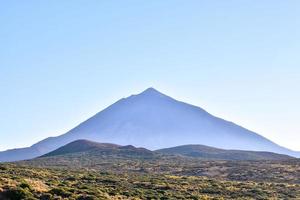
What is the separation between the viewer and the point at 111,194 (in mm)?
38406

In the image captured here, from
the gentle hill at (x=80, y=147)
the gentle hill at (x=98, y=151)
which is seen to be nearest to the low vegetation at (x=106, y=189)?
the gentle hill at (x=98, y=151)

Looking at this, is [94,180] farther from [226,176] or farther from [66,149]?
[66,149]

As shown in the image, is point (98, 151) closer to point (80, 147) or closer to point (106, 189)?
point (80, 147)

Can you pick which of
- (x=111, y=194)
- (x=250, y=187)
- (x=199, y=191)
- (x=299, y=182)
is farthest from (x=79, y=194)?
(x=299, y=182)

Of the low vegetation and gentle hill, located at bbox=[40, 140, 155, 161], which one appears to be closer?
the low vegetation

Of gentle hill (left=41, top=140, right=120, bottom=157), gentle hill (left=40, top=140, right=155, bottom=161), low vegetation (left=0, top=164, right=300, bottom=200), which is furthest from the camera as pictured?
gentle hill (left=41, top=140, right=120, bottom=157)

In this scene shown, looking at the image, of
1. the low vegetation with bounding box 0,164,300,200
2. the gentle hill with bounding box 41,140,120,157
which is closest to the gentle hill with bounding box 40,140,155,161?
the gentle hill with bounding box 41,140,120,157

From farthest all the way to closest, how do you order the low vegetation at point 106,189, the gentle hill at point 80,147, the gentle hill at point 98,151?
the gentle hill at point 80,147 < the gentle hill at point 98,151 < the low vegetation at point 106,189

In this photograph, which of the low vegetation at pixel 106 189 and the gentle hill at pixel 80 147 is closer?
the low vegetation at pixel 106 189

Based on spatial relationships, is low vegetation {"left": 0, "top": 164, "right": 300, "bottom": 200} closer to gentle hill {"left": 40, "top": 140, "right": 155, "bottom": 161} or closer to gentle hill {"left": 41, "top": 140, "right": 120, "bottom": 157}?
gentle hill {"left": 40, "top": 140, "right": 155, "bottom": 161}

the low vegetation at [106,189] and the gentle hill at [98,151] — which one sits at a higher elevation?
the gentle hill at [98,151]

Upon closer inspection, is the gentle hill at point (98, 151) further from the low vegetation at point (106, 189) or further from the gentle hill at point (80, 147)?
the low vegetation at point (106, 189)

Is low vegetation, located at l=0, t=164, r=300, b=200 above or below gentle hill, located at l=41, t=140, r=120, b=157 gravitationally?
below

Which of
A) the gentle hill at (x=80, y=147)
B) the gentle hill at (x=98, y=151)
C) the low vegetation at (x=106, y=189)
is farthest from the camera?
the gentle hill at (x=80, y=147)
